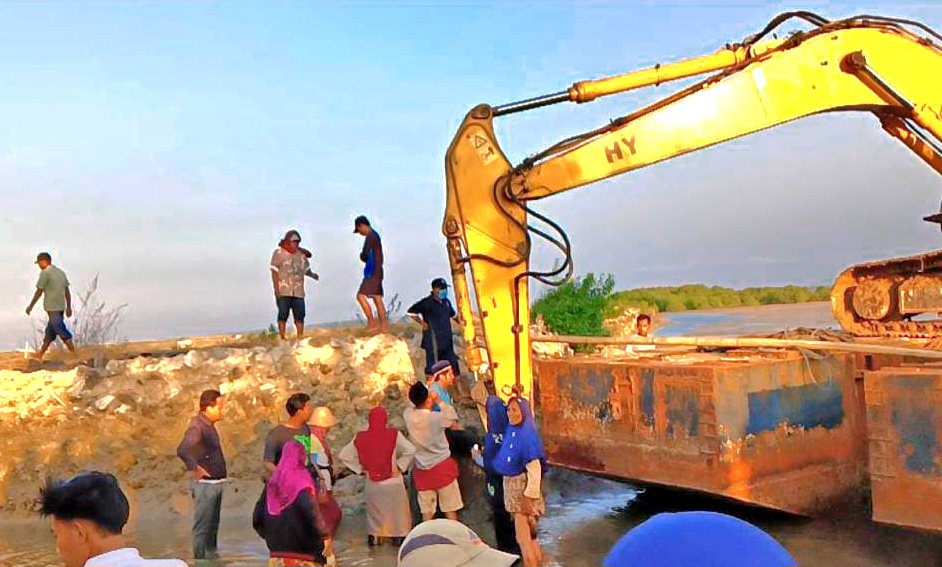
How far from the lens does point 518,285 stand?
24.1 feet

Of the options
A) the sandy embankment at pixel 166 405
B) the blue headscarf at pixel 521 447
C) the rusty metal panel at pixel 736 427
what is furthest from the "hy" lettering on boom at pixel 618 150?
the sandy embankment at pixel 166 405

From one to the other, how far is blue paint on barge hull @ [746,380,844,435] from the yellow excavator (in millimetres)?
1822

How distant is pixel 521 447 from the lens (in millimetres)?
6812

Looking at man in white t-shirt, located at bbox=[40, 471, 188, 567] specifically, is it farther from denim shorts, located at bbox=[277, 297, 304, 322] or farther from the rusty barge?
denim shorts, located at bbox=[277, 297, 304, 322]

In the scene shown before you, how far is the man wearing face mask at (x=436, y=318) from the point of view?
10688 mm

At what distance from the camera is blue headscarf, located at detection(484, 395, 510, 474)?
7.13m

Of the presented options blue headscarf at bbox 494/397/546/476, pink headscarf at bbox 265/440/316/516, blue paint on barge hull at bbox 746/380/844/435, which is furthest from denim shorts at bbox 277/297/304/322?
pink headscarf at bbox 265/440/316/516

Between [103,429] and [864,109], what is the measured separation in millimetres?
9409

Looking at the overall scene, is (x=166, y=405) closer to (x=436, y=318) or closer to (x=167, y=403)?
(x=167, y=403)

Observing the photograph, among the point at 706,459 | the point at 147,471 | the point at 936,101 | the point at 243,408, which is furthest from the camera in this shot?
the point at 243,408

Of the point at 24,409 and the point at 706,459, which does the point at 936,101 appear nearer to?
the point at 706,459

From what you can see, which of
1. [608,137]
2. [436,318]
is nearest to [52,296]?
[436,318]

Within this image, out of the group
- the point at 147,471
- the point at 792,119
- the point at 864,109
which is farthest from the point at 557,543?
the point at 147,471

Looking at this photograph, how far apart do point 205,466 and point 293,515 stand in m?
2.40
